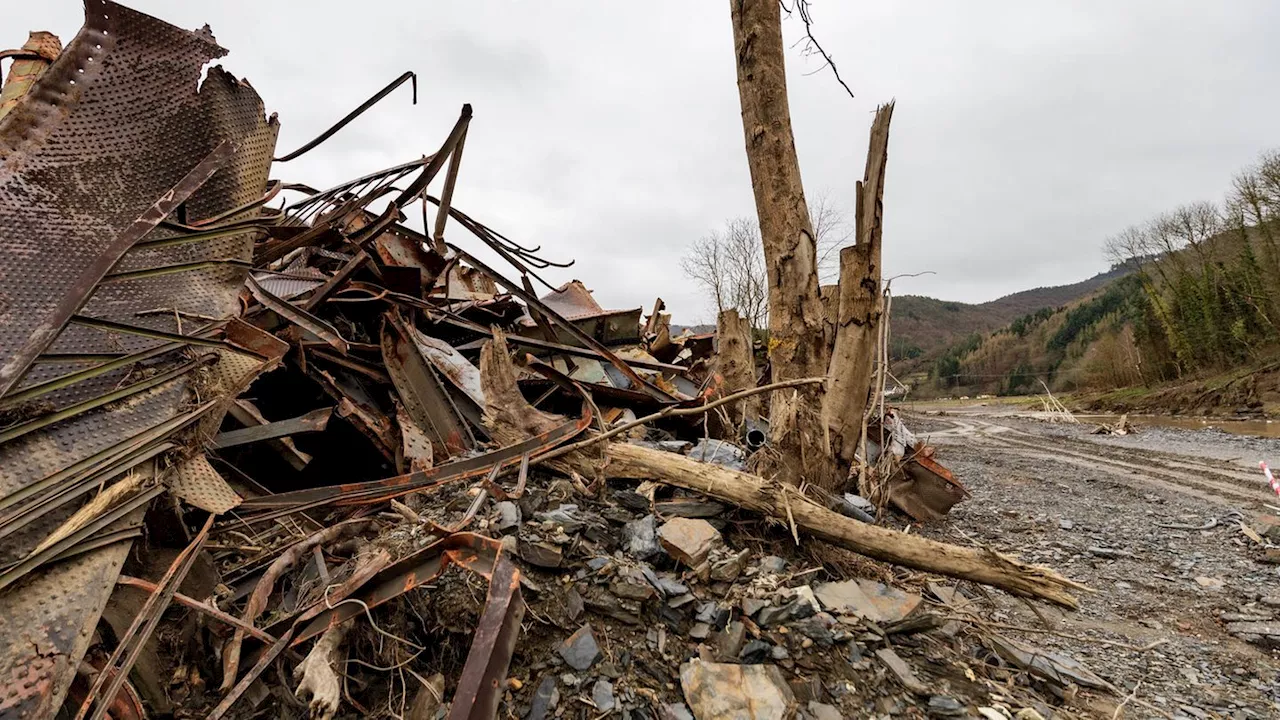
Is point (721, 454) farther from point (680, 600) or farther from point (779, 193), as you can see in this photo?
point (779, 193)

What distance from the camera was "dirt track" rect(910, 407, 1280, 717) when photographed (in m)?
2.67

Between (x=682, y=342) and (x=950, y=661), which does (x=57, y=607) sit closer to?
(x=950, y=661)

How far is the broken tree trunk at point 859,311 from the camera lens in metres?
3.01

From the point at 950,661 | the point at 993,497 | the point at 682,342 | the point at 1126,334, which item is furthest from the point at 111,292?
the point at 1126,334

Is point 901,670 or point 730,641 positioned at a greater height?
point 730,641

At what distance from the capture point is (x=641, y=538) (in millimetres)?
2357

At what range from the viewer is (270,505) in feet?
8.10

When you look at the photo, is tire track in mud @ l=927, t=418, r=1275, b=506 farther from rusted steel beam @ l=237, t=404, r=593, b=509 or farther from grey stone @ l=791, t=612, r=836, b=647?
rusted steel beam @ l=237, t=404, r=593, b=509

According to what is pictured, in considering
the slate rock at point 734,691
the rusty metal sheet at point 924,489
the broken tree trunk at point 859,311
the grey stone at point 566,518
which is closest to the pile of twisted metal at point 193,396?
the grey stone at point 566,518

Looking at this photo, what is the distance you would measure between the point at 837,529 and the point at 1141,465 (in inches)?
447

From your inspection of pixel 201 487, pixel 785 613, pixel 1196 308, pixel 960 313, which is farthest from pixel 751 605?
pixel 960 313

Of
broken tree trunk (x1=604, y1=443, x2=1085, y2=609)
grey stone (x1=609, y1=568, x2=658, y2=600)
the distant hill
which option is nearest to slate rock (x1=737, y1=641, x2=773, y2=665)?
grey stone (x1=609, y1=568, x2=658, y2=600)

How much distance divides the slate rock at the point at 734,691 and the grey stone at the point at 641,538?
501 millimetres

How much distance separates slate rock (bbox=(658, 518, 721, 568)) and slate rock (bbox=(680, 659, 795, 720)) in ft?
1.50
